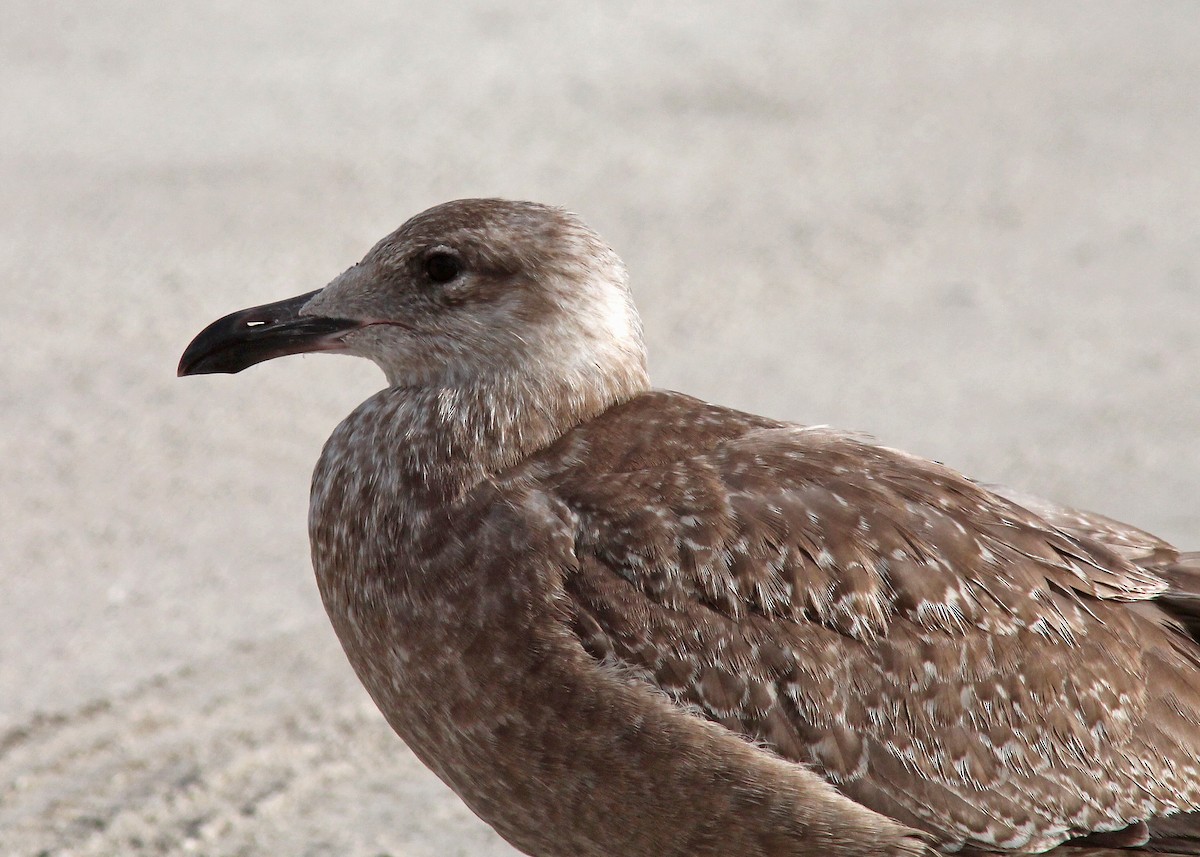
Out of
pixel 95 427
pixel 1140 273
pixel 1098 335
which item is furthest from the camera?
pixel 1140 273

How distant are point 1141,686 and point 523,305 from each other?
157 centimetres

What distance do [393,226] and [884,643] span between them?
5.22m

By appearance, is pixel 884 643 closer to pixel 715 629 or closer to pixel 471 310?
pixel 715 629

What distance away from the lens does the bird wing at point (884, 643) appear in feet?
10.7

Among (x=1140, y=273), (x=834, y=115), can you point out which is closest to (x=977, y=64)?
(x=834, y=115)

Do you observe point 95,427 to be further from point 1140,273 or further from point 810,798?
point 1140,273

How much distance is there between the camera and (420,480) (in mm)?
3508

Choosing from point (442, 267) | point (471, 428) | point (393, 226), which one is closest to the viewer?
point (471, 428)

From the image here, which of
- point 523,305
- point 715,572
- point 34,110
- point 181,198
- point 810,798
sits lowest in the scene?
point 810,798

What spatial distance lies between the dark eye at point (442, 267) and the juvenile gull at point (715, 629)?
49 millimetres

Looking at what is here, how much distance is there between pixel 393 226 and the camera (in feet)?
26.4

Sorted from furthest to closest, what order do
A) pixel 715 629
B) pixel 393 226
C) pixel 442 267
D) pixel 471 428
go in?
pixel 393 226, pixel 442 267, pixel 471 428, pixel 715 629

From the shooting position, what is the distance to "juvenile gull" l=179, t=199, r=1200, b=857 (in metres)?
3.24

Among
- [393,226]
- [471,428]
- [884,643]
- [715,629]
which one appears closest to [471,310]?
[471,428]
